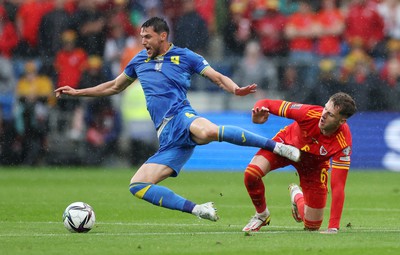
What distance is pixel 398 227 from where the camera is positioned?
11562 mm

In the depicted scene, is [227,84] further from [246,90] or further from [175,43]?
[175,43]

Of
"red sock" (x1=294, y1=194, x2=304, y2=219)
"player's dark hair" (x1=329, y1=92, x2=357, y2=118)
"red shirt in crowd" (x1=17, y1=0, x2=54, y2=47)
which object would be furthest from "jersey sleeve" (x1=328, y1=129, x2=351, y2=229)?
"red shirt in crowd" (x1=17, y1=0, x2=54, y2=47)

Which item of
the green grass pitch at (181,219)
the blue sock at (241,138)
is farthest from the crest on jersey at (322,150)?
the green grass pitch at (181,219)

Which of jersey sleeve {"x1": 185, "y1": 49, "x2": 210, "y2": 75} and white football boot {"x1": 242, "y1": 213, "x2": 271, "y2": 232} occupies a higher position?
jersey sleeve {"x1": 185, "y1": 49, "x2": 210, "y2": 75}

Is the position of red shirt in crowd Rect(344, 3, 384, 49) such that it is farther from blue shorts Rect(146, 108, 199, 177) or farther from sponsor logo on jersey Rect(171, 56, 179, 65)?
blue shorts Rect(146, 108, 199, 177)

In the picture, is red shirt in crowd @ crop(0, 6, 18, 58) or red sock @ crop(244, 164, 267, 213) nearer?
red sock @ crop(244, 164, 267, 213)

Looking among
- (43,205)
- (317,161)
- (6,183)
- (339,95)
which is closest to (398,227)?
(317,161)

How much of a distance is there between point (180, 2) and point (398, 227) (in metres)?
13.0

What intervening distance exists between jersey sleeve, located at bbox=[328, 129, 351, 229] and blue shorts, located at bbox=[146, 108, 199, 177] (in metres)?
1.64

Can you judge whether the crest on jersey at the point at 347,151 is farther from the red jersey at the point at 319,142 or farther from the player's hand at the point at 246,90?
the player's hand at the point at 246,90

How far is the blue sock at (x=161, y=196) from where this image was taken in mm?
10621

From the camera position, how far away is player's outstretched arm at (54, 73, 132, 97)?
469 inches

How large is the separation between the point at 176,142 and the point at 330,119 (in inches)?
70.5

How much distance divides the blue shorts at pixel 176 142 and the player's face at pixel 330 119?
148 cm
